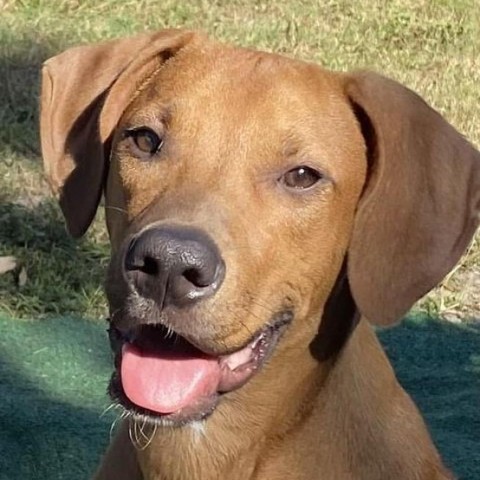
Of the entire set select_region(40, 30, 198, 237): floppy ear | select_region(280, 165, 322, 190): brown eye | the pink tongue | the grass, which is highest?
select_region(280, 165, 322, 190): brown eye

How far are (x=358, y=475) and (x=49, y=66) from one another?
5.21ft

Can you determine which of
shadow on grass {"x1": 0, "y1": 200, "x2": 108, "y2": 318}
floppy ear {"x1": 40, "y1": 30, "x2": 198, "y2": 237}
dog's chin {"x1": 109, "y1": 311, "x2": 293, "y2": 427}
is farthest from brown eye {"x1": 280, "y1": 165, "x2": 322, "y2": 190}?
shadow on grass {"x1": 0, "y1": 200, "x2": 108, "y2": 318}

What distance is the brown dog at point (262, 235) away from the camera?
151 inches

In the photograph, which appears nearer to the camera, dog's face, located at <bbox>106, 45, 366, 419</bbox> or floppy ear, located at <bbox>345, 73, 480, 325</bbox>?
dog's face, located at <bbox>106, 45, 366, 419</bbox>

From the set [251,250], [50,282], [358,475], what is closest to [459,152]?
[251,250]

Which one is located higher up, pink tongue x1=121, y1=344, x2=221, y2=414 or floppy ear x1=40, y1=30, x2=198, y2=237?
floppy ear x1=40, y1=30, x2=198, y2=237

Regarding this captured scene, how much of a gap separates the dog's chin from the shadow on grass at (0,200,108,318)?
11.0 ft

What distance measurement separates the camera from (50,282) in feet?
24.6

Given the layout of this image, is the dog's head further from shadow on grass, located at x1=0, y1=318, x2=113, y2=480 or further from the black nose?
shadow on grass, located at x1=0, y1=318, x2=113, y2=480

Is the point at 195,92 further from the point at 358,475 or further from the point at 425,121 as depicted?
the point at 358,475

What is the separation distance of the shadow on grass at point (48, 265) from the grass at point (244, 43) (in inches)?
A: 0.4

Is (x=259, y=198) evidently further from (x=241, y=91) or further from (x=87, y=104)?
(x=87, y=104)

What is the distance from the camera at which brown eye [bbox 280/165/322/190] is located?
13.1ft

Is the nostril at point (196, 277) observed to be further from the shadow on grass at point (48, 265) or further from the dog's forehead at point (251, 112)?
the shadow on grass at point (48, 265)
